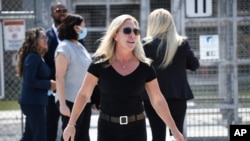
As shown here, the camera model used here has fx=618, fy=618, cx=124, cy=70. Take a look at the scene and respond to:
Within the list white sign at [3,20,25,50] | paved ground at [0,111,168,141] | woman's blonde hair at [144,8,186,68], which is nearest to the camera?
woman's blonde hair at [144,8,186,68]

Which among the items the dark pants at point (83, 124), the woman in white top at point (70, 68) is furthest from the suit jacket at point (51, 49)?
the dark pants at point (83, 124)

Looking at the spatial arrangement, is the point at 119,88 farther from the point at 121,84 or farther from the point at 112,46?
the point at 112,46

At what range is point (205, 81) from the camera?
8.56m

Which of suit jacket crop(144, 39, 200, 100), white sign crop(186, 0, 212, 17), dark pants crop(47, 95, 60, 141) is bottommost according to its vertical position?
dark pants crop(47, 95, 60, 141)

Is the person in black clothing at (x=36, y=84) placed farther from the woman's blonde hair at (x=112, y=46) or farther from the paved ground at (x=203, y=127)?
the paved ground at (x=203, y=127)

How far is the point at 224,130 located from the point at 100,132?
4.18 m

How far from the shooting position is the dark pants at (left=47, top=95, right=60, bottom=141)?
7211 millimetres

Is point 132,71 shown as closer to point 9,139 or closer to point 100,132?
point 100,132

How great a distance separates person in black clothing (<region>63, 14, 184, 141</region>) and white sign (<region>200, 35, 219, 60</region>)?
11.1 ft

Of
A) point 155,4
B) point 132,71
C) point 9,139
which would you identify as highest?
point 155,4

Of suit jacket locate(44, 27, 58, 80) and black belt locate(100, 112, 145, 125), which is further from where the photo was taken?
suit jacket locate(44, 27, 58, 80)

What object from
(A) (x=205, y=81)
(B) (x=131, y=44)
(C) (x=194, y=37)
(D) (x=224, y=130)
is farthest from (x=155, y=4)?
(B) (x=131, y=44)

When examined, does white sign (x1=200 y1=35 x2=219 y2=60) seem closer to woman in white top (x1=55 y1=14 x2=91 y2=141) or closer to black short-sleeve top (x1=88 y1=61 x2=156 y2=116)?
woman in white top (x1=55 y1=14 x2=91 y2=141)

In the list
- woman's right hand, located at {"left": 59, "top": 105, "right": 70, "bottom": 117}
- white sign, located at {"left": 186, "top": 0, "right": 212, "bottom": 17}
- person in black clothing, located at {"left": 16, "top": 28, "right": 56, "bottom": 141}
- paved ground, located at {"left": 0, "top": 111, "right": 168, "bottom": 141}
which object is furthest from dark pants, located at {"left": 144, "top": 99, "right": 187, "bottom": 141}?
paved ground, located at {"left": 0, "top": 111, "right": 168, "bottom": 141}
